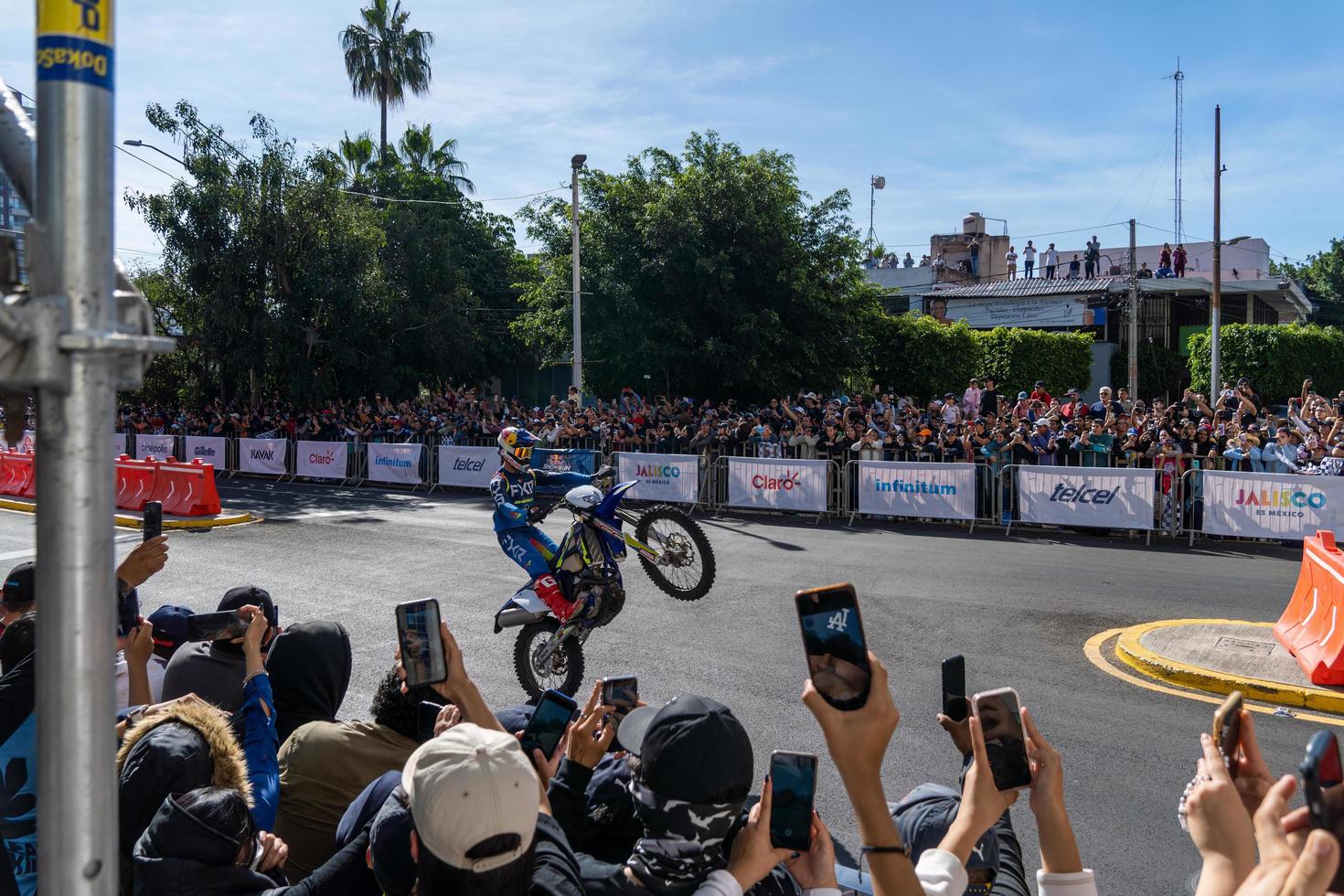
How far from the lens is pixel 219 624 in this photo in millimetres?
3967

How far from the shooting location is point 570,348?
29656mm

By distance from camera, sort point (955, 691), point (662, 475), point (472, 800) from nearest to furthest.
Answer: point (472, 800)
point (955, 691)
point (662, 475)

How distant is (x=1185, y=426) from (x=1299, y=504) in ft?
6.69

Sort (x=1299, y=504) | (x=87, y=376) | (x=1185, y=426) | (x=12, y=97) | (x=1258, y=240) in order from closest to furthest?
(x=87, y=376), (x=12, y=97), (x=1299, y=504), (x=1185, y=426), (x=1258, y=240)

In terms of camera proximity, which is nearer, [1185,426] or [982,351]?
[1185,426]

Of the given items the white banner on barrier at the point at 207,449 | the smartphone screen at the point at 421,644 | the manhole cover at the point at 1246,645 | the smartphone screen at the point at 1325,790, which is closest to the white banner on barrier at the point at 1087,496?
the manhole cover at the point at 1246,645

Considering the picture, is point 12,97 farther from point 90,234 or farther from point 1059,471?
point 1059,471

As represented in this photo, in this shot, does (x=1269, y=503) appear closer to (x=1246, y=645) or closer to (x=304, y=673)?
(x=1246, y=645)

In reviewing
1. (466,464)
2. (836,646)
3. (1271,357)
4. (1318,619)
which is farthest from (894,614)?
(1271,357)

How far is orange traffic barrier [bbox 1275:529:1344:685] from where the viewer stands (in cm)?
727

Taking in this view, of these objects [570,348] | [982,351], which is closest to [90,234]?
[570,348]

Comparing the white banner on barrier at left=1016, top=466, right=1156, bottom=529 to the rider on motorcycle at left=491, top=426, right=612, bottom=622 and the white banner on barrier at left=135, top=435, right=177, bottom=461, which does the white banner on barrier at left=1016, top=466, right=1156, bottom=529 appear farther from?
the white banner on barrier at left=135, top=435, right=177, bottom=461

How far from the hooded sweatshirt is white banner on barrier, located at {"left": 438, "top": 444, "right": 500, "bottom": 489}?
57.1ft

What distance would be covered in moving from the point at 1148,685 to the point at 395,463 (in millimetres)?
18815
